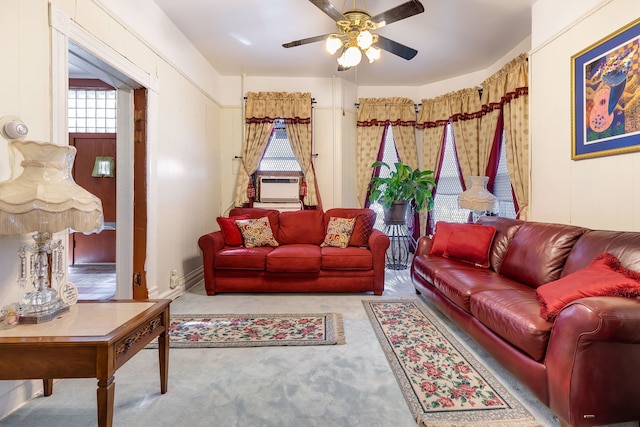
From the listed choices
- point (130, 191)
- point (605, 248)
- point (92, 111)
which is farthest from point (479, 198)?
point (92, 111)

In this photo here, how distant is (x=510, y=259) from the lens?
254cm

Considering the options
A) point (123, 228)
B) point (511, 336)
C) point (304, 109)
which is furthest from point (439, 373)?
point (304, 109)

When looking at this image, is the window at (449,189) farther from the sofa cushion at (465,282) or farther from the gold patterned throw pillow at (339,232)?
the sofa cushion at (465,282)

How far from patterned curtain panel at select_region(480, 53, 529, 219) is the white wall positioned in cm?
42

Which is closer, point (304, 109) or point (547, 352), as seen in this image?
point (547, 352)

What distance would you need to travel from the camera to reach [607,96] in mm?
2223

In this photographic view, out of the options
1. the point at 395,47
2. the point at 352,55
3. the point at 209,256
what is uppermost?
the point at 395,47

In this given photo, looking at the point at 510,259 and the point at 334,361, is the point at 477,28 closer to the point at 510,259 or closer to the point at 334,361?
the point at 510,259

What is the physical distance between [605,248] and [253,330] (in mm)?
2450

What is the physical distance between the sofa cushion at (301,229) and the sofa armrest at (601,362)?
297 cm

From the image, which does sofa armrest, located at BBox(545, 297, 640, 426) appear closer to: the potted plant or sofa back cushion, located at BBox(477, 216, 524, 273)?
sofa back cushion, located at BBox(477, 216, 524, 273)

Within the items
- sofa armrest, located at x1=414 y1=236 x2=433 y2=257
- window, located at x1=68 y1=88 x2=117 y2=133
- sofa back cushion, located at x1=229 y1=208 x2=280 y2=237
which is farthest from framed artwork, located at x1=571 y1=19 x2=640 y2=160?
window, located at x1=68 y1=88 x2=117 y2=133

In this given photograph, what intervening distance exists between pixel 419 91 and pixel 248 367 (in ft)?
15.5

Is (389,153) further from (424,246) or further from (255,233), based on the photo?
(255,233)
